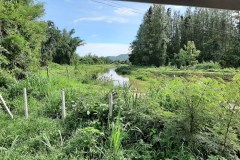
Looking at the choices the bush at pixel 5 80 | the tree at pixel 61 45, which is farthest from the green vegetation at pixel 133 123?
the tree at pixel 61 45

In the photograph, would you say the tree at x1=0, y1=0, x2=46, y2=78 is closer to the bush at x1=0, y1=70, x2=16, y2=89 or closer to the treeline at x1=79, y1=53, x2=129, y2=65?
the bush at x1=0, y1=70, x2=16, y2=89

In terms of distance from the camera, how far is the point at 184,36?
90.1 feet

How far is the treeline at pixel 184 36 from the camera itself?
81.1 feet

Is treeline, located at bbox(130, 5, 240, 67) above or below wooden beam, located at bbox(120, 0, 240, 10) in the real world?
above

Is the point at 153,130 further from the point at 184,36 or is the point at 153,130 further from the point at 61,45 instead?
the point at 184,36

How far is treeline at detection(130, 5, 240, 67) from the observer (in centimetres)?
2473

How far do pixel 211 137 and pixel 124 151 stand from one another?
2.85ft

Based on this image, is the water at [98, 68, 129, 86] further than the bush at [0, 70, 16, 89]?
No

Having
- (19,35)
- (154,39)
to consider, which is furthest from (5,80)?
(154,39)

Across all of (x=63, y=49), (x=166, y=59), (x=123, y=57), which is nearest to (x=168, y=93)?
(x=63, y=49)

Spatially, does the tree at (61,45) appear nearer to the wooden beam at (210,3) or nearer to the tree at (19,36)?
the tree at (19,36)

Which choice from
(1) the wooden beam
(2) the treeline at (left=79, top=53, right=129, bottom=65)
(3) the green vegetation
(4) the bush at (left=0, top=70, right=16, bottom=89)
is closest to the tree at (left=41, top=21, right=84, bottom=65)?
(2) the treeline at (left=79, top=53, right=129, bottom=65)

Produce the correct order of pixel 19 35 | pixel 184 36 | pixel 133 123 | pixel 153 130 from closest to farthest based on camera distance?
pixel 153 130
pixel 133 123
pixel 19 35
pixel 184 36

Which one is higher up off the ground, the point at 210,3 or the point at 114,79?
the point at 210,3
